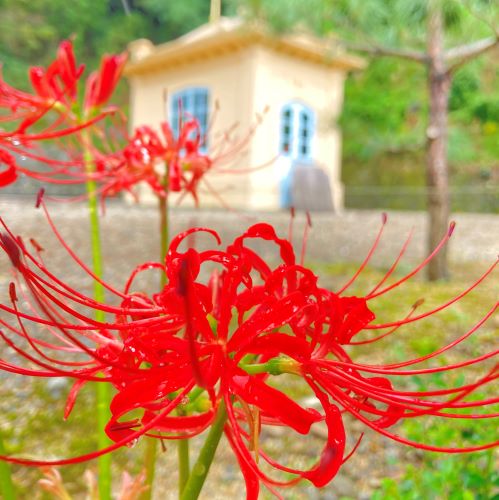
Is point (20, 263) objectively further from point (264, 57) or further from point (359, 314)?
point (264, 57)

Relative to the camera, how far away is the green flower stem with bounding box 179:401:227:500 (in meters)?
0.33

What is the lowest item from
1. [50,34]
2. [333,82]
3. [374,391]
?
[374,391]

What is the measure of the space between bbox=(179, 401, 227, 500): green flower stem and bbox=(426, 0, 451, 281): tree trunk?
2.41 meters

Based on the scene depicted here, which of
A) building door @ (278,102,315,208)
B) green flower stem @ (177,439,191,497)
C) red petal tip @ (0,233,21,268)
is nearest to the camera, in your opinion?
red petal tip @ (0,233,21,268)

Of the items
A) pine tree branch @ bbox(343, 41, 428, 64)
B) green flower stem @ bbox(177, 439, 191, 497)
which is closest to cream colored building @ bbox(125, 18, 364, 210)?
pine tree branch @ bbox(343, 41, 428, 64)

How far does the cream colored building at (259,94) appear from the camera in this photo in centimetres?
593

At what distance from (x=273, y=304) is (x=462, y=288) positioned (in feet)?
7.47

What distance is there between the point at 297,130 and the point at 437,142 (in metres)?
3.87

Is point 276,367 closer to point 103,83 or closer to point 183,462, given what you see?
point 183,462

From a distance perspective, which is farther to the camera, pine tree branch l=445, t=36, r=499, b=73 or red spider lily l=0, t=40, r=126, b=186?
pine tree branch l=445, t=36, r=499, b=73

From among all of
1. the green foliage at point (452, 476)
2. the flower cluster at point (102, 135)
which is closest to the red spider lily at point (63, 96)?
the flower cluster at point (102, 135)

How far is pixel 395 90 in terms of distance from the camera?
5699 mm

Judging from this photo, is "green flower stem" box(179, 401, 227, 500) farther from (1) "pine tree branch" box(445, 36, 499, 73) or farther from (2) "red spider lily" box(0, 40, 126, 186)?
(1) "pine tree branch" box(445, 36, 499, 73)

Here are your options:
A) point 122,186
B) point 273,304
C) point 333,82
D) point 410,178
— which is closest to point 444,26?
point 122,186
